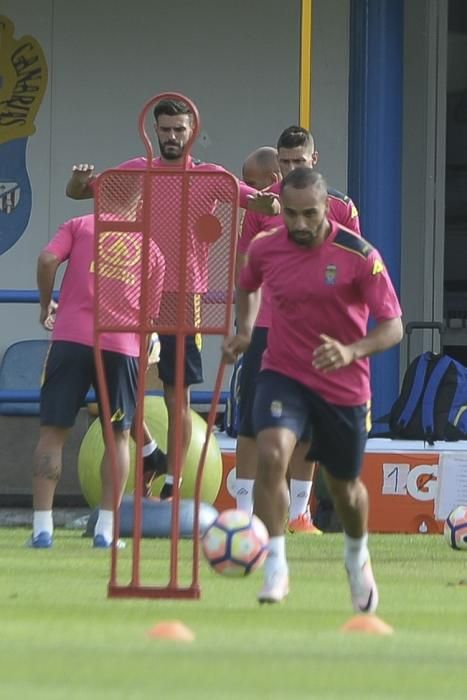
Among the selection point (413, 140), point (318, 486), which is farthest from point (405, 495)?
point (413, 140)

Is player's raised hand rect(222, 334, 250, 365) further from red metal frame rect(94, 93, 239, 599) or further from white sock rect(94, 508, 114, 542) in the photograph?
white sock rect(94, 508, 114, 542)

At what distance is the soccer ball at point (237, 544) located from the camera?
7273mm

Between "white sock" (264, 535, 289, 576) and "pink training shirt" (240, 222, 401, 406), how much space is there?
1.88 feet

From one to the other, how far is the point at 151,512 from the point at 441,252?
5.82 metres

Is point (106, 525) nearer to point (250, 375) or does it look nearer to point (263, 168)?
point (250, 375)

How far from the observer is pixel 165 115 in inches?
380

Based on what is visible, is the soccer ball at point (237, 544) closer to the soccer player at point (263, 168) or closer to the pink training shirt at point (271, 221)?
the pink training shirt at point (271, 221)

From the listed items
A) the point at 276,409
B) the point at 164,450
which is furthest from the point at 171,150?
the point at 276,409

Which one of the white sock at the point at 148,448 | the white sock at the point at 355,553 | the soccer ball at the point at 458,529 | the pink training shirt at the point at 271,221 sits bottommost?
the soccer ball at the point at 458,529

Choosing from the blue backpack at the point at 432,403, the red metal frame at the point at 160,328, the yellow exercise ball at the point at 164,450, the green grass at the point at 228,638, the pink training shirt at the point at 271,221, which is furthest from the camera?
the blue backpack at the point at 432,403

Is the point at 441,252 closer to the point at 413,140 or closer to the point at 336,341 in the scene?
the point at 413,140

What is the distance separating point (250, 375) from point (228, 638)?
4.04m

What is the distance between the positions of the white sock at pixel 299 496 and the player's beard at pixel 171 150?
2.05 meters

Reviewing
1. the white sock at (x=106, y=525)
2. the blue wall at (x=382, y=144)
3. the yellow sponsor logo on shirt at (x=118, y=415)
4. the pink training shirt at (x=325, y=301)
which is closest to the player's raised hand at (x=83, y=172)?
the yellow sponsor logo on shirt at (x=118, y=415)
